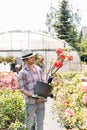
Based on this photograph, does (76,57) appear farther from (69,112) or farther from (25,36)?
(69,112)

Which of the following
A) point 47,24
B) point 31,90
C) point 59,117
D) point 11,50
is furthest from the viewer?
point 47,24

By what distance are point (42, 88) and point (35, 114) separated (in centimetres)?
49

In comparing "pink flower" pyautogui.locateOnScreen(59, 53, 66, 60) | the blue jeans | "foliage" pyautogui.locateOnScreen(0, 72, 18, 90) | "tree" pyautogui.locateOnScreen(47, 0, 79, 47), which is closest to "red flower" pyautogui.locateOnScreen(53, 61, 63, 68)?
"pink flower" pyautogui.locateOnScreen(59, 53, 66, 60)

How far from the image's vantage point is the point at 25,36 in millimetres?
24266

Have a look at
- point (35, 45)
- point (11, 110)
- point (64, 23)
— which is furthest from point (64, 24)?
point (11, 110)

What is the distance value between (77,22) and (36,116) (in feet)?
189

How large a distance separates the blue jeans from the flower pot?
0.22 m

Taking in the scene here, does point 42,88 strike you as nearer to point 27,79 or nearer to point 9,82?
point 27,79

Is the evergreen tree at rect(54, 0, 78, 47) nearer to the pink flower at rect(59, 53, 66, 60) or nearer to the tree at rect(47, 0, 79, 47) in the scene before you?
the tree at rect(47, 0, 79, 47)

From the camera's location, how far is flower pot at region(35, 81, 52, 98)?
5484 mm

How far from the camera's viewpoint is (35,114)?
229 inches

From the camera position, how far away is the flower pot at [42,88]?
5.48 metres

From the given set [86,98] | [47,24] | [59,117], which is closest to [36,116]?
[86,98]

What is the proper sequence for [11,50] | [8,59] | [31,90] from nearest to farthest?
1. [31,90]
2. [8,59]
3. [11,50]
